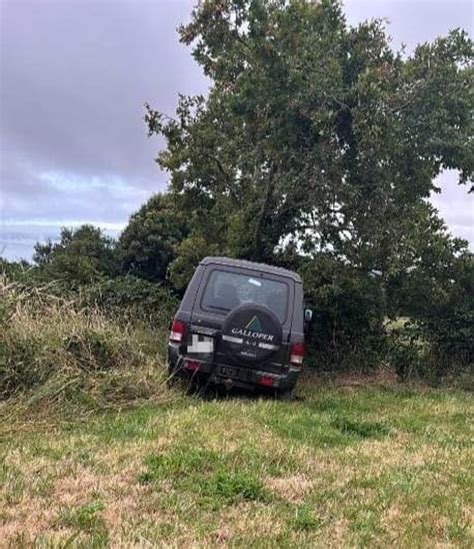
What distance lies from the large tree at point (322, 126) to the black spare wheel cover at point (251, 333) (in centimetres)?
382

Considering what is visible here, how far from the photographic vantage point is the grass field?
12.3ft

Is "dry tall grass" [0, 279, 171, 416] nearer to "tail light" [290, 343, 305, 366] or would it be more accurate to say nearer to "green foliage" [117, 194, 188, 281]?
"tail light" [290, 343, 305, 366]

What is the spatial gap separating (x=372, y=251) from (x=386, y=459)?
571 cm

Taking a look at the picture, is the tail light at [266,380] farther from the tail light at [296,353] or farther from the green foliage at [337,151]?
the green foliage at [337,151]

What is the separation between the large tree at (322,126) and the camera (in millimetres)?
10328

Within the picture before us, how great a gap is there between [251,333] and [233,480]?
3.27 m

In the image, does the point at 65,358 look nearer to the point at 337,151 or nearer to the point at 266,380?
the point at 266,380

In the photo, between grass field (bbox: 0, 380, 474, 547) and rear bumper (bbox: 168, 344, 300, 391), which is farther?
rear bumper (bbox: 168, 344, 300, 391)

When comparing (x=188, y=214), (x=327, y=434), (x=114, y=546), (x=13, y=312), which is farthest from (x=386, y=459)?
(x=188, y=214)

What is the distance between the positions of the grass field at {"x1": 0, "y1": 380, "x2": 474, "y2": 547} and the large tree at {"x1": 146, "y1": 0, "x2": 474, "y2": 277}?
4.75 m

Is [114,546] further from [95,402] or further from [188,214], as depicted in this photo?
[188,214]

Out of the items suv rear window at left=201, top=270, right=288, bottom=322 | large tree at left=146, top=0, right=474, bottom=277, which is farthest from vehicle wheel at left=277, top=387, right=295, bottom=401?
large tree at left=146, top=0, right=474, bottom=277

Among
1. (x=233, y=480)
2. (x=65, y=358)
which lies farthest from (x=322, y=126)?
(x=233, y=480)

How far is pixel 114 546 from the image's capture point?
3.41m
